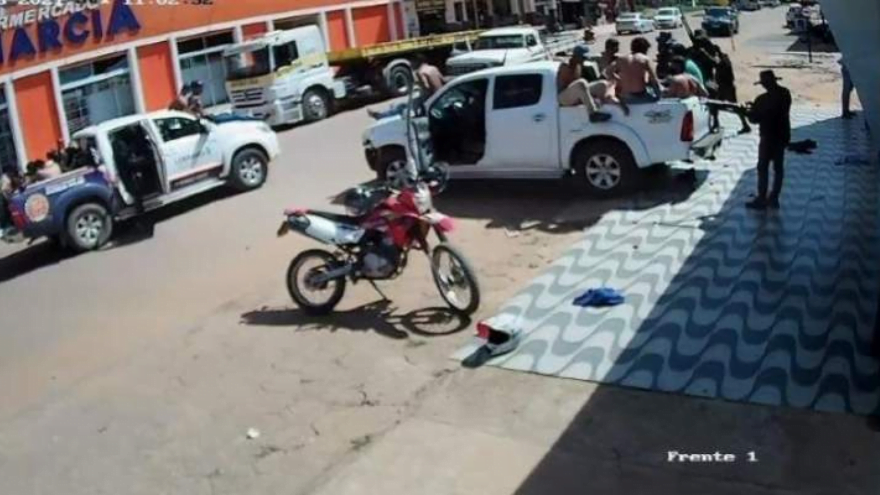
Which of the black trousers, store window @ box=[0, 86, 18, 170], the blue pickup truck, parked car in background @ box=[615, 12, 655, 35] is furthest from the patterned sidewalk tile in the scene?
parked car in background @ box=[615, 12, 655, 35]

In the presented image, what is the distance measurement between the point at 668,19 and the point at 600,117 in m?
45.8

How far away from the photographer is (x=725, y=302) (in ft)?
26.5

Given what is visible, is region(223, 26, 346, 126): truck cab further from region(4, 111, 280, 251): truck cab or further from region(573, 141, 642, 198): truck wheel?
region(573, 141, 642, 198): truck wheel

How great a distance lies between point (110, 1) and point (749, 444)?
2541 centimetres

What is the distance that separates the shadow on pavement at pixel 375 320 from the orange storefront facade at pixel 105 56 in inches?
686

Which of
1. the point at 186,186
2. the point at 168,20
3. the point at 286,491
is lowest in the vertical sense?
the point at 286,491

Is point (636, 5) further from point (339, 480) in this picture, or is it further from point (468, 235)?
point (339, 480)

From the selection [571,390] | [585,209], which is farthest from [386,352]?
[585,209]

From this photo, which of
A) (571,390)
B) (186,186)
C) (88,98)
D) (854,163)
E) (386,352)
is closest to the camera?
(571,390)

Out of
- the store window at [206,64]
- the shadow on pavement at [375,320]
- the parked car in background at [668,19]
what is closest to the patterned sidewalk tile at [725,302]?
the shadow on pavement at [375,320]

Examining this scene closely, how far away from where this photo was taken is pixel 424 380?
24.7ft

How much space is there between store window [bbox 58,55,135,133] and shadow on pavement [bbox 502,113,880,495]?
21.1 m

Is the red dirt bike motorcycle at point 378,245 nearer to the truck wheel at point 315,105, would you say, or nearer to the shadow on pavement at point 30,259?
the shadow on pavement at point 30,259

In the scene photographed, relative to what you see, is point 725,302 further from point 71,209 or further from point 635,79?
point 71,209
